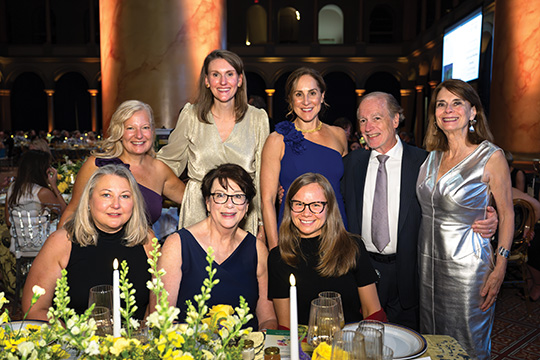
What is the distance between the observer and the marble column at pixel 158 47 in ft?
14.8

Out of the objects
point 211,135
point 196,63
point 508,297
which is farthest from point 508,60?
point 211,135

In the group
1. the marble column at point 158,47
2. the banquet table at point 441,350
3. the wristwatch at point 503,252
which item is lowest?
the banquet table at point 441,350

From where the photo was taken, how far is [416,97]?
22000 millimetres

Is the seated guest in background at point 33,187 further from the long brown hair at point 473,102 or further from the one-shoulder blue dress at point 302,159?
the long brown hair at point 473,102

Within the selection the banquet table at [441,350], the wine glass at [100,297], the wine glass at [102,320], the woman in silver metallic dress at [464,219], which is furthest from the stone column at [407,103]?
the wine glass at [102,320]

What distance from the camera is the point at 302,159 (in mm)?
2836

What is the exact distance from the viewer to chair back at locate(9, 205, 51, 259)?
4.24m

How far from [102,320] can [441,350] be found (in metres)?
1.09

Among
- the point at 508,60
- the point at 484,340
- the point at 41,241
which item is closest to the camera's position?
the point at 484,340

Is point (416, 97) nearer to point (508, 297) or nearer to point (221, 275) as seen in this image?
point (508, 297)

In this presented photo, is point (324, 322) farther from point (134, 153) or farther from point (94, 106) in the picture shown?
point (94, 106)

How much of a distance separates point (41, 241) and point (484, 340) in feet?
11.8

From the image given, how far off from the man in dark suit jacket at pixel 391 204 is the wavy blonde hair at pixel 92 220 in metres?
1.15

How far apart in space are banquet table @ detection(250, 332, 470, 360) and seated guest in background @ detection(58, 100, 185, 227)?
1369mm
